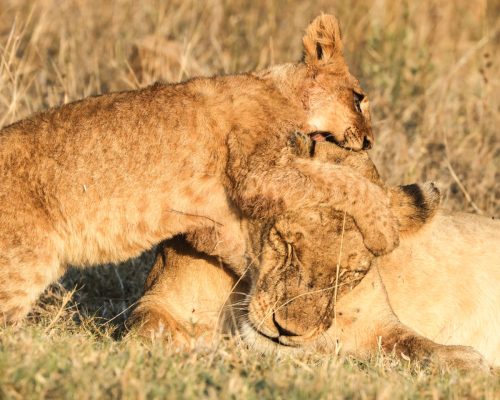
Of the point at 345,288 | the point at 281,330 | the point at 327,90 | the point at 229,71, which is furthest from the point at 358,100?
the point at 229,71

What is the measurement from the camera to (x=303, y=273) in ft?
11.3

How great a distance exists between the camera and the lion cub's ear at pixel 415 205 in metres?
3.83

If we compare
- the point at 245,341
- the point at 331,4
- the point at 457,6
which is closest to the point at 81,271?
the point at 245,341

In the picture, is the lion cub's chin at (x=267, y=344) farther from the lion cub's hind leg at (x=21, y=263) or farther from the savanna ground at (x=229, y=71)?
Result: the lion cub's hind leg at (x=21, y=263)

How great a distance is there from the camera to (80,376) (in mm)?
2506

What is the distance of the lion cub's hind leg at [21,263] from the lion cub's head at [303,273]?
2.55 feet

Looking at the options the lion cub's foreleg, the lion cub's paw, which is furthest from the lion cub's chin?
the lion cub's paw

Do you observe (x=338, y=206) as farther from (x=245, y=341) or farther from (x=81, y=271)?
(x=81, y=271)

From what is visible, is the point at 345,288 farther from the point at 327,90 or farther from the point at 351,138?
the point at 327,90

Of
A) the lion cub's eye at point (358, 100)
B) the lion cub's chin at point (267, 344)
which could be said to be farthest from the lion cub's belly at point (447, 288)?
the lion cub's chin at point (267, 344)

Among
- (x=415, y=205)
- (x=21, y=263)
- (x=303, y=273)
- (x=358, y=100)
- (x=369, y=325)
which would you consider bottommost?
(x=369, y=325)

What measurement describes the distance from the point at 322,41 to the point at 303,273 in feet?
3.18

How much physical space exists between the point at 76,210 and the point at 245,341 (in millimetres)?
811

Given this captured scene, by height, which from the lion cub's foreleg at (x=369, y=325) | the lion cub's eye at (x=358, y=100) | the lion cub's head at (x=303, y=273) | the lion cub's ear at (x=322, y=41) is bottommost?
the lion cub's foreleg at (x=369, y=325)
